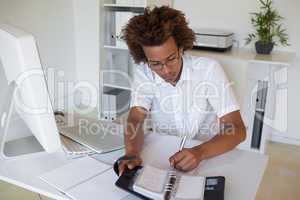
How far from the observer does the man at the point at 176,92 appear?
3.94 feet

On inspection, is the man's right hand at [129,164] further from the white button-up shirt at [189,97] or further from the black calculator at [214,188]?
the white button-up shirt at [189,97]

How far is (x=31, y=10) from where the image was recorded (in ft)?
6.37

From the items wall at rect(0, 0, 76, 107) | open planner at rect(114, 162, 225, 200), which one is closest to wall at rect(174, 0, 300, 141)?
wall at rect(0, 0, 76, 107)

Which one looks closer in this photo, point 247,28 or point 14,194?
point 14,194

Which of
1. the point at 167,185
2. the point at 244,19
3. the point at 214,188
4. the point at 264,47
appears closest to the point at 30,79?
the point at 167,185

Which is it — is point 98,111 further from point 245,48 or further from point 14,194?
point 245,48

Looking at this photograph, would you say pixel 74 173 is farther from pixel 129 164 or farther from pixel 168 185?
pixel 168 185

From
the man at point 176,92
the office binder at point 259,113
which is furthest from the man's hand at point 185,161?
the office binder at point 259,113

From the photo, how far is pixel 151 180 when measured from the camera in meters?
0.95

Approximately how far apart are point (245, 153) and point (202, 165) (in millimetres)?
204

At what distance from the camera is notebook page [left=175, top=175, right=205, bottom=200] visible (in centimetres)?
90

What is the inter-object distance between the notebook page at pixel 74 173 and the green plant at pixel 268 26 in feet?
5.97

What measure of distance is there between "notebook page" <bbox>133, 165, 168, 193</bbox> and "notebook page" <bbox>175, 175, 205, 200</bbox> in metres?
0.05

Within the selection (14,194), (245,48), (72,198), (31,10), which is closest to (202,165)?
(72,198)
